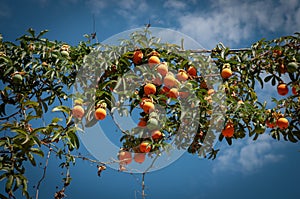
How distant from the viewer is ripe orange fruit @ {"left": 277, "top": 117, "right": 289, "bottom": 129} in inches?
113

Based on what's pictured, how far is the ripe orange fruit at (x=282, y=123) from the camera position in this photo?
2881mm

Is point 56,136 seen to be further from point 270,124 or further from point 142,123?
point 270,124

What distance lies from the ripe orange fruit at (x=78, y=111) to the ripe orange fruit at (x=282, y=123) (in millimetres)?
1669

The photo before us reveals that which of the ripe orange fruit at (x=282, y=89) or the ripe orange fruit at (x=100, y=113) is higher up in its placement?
the ripe orange fruit at (x=282, y=89)

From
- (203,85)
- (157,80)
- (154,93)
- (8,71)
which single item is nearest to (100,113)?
(154,93)

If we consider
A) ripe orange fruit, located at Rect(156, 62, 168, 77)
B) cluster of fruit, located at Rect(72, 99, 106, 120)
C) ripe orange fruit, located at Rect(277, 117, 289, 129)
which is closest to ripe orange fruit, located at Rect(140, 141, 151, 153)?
cluster of fruit, located at Rect(72, 99, 106, 120)

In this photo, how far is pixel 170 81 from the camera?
275 cm

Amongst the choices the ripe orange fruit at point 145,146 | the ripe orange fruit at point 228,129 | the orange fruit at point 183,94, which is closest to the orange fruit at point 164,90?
the orange fruit at point 183,94

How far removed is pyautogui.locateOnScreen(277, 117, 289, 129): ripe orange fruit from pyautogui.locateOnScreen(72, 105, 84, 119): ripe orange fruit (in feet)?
5.48

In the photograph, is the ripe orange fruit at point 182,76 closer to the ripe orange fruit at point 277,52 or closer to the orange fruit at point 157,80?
the orange fruit at point 157,80

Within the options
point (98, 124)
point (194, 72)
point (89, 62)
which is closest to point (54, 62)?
point (89, 62)

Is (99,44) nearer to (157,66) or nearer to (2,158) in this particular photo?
(157,66)

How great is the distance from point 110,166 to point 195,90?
0.95m

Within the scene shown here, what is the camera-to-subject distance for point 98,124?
2820mm
